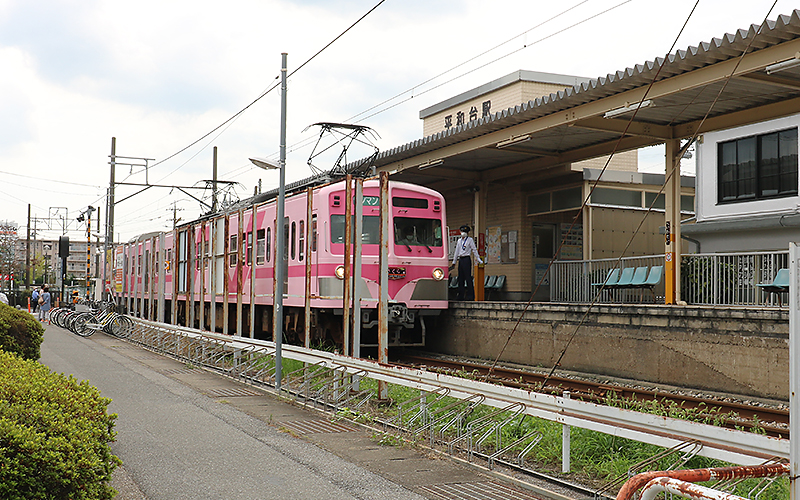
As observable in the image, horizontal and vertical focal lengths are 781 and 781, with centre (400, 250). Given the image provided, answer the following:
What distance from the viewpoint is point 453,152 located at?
57.1 ft

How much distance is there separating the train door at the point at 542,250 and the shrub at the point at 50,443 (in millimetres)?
16794

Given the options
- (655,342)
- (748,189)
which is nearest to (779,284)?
(655,342)

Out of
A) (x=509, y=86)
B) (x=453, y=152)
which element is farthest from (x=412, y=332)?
(x=509, y=86)

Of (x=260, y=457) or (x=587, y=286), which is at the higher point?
(x=587, y=286)

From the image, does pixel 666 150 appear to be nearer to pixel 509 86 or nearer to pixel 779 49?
pixel 779 49

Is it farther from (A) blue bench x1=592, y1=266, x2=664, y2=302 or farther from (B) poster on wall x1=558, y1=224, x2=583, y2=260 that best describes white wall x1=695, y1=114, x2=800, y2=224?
(A) blue bench x1=592, y1=266, x2=664, y2=302

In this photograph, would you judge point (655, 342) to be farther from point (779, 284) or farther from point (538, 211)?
point (538, 211)

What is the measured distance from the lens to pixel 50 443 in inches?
163

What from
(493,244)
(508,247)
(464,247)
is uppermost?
(493,244)

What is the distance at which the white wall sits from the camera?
18422 mm

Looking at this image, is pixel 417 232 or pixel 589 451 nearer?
pixel 589 451

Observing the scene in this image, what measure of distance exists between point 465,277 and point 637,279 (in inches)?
158

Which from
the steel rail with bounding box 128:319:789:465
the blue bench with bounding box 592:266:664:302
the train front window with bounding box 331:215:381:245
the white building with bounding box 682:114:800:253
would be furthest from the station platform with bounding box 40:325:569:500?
the white building with bounding box 682:114:800:253

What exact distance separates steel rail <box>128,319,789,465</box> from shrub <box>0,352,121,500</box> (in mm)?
3352
